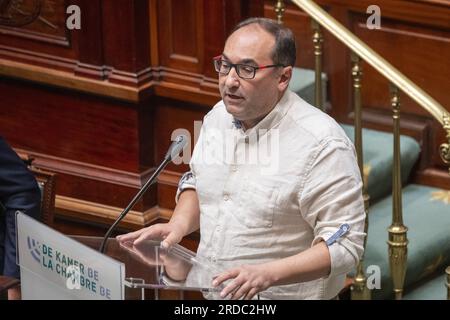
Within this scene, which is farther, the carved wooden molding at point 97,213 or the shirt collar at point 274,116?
the carved wooden molding at point 97,213

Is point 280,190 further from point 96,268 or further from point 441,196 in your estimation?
point 441,196

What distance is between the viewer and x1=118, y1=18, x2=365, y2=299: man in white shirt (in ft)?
12.0

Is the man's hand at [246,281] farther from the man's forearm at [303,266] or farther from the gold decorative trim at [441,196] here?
the gold decorative trim at [441,196]

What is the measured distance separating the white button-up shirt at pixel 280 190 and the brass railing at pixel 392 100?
1.03 m

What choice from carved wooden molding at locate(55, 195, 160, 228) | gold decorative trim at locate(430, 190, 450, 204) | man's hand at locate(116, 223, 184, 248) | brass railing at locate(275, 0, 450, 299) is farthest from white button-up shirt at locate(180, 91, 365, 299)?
gold decorative trim at locate(430, 190, 450, 204)

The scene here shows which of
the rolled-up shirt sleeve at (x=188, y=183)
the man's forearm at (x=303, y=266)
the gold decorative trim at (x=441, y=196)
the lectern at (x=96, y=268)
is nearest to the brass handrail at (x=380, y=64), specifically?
the gold decorative trim at (x=441, y=196)

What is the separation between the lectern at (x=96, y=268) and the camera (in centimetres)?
332

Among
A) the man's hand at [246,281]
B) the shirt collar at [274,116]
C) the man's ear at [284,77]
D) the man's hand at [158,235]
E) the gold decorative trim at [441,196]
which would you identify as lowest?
the gold decorative trim at [441,196]

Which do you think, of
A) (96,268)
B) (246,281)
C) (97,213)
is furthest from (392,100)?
(96,268)

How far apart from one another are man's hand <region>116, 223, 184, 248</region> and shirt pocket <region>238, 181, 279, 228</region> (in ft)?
0.63

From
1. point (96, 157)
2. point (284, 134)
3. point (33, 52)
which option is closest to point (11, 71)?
point (33, 52)

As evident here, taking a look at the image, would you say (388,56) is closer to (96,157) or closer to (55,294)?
(96,157)

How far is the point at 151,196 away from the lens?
532 centimetres

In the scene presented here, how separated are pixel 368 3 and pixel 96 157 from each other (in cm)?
147
